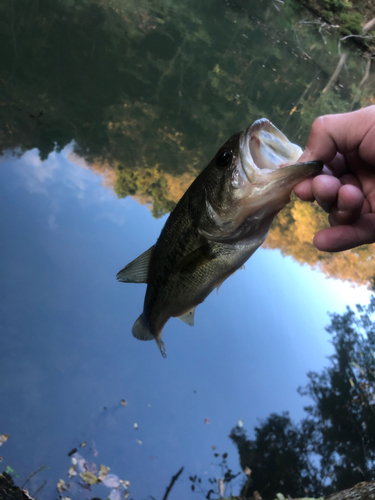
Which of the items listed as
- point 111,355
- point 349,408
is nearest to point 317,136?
point 111,355

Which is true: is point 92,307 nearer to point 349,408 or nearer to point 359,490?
point 359,490

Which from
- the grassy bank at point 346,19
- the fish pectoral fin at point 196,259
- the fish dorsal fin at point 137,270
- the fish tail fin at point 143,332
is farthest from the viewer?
the grassy bank at point 346,19

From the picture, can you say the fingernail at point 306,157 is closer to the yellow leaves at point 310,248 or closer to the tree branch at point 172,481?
the tree branch at point 172,481

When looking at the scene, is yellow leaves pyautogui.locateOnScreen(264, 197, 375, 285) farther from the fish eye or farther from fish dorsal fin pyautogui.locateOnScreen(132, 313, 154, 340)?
the fish eye

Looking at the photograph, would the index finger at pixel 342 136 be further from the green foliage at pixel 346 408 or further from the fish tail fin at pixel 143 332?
the green foliage at pixel 346 408

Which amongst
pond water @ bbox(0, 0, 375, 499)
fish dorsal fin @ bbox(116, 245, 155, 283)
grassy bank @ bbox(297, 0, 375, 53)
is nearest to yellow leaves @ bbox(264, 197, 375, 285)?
pond water @ bbox(0, 0, 375, 499)

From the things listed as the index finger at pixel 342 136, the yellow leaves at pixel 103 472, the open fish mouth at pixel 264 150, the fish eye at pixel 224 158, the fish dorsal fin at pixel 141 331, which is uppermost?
the index finger at pixel 342 136

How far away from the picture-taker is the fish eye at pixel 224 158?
1765mm

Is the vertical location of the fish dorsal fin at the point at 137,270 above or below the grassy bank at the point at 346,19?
below

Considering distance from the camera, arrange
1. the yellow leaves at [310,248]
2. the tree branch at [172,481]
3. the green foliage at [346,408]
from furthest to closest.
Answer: the yellow leaves at [310,248], the green foliage at [346,408], the tree branch at [172,481]

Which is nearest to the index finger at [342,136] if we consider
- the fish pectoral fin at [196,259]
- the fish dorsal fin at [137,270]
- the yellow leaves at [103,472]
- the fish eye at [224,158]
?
the fish eye at [224,158]

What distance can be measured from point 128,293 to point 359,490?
3068mm

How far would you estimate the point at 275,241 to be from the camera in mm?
6926

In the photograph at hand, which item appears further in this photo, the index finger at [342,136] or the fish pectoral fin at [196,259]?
the fish pectoral fin at [196,259]
